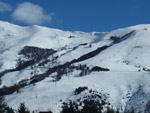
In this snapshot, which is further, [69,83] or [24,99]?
[69,83]

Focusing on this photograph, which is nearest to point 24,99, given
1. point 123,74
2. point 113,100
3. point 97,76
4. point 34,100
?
point 34,100

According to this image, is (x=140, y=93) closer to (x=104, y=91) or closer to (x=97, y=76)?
(x=104, y=91)

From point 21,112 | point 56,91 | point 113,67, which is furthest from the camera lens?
point 113,67

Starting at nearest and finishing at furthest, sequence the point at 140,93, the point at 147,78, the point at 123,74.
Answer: the point at 140,93 < the point at 147,78 < the point at 123,74

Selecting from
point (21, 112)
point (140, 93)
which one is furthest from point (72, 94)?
point (21, 112)

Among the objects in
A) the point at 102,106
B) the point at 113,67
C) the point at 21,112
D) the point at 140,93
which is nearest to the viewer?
the point at 21,112

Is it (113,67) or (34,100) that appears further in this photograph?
(113,67)

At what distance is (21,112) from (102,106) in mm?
63503

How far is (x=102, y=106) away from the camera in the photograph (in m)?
102

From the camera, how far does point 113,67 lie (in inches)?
6998

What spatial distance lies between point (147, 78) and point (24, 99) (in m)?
65.4

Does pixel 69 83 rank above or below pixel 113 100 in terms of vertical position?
above

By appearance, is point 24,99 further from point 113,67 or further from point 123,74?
point 113,67

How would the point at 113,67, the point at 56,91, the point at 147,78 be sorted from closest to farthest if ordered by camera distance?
the point at 56,91 → the point at 147,78 → the point at 113,67
